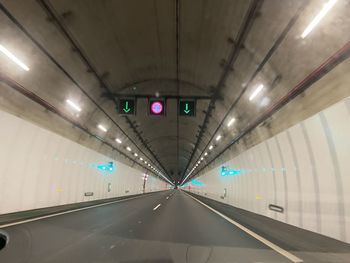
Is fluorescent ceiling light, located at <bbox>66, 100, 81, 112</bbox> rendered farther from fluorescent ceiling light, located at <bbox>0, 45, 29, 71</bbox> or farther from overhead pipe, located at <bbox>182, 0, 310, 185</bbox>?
overhead pipe, located at <bbox>182, 0, 310, 185</bbox>

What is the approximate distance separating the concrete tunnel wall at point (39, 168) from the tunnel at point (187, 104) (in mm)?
82

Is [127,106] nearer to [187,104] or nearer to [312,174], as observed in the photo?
[187,104]

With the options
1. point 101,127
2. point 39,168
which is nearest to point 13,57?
point 39,168

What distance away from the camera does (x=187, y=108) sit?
565 inches

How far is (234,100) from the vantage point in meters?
15.5

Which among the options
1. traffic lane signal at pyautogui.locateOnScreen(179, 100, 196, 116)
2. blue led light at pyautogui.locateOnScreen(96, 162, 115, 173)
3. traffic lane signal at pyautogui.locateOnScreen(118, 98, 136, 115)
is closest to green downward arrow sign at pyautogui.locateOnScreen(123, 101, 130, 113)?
traffic lane signal at pyautogui.locateOnScreen(118, 98, 136, 115)

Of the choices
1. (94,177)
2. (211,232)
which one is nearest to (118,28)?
(211,232)

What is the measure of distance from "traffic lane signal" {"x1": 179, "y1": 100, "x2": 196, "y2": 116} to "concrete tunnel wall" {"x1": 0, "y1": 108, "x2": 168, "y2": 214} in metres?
7.00

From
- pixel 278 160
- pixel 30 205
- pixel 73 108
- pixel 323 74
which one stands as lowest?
pixel 30 205

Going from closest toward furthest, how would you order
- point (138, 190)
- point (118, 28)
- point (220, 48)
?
point (118, 28) → point (220, 48) → point (138, 190)

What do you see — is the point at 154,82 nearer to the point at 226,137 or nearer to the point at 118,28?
the point at 118,28

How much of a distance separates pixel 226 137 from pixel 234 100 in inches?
304

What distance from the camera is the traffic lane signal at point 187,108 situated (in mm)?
14336

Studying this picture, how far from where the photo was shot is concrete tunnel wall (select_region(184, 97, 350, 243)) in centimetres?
801
